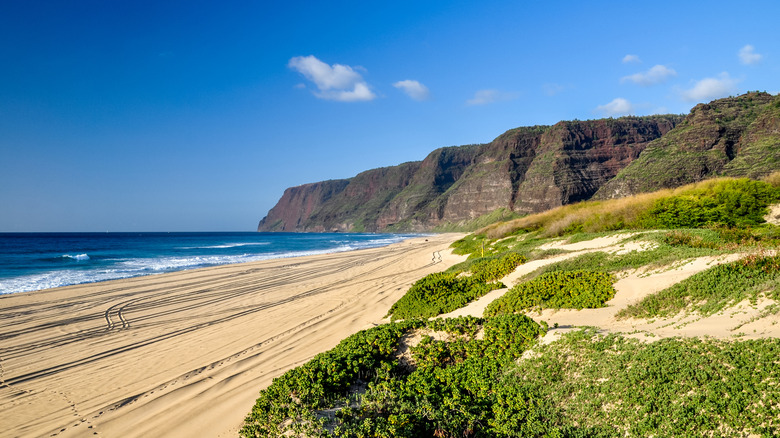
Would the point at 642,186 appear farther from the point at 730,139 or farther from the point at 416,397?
the point at 416,397

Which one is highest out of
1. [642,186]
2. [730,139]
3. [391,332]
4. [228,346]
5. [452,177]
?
[452,177]

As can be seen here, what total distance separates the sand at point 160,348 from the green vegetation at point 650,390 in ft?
15.4

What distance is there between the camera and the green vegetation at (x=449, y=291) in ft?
37.1

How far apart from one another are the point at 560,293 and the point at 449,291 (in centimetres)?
398

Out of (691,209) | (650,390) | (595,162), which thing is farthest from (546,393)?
(595,162)

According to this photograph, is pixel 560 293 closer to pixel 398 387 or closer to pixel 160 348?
pixel 398 387

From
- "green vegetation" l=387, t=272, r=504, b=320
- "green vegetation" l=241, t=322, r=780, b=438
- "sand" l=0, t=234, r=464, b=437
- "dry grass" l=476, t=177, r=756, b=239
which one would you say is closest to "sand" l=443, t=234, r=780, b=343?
"green vegetation" l=387, t=272, r=504, b=320

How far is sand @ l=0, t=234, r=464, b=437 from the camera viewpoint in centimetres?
659

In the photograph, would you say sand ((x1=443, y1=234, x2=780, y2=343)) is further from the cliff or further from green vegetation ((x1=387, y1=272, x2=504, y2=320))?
the cliff

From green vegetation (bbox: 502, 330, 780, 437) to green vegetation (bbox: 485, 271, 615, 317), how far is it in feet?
10.8

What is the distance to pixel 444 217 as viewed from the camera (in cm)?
15512

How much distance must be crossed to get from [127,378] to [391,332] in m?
6.30

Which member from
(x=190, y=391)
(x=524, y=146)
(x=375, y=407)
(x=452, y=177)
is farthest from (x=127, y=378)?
(x=452, y=177)

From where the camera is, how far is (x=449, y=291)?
1276cm
